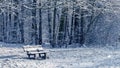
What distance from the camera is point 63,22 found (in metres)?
22.2

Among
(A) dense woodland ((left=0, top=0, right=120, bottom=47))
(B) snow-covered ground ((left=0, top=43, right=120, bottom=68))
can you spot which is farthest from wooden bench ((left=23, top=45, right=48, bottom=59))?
(A) dense woodland ((left=0, top=0, right=120, bottom=47))

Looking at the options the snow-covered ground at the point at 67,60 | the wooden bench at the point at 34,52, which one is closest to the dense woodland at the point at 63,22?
the snow-covered ground at the point at 67,60

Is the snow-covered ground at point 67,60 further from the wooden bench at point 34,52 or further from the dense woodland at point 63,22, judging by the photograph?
the dense woodland at point 63,22

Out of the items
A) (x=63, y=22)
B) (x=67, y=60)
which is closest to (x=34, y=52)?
(x=67, y=60)

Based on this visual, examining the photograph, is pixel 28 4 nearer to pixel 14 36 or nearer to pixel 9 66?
pixel 14 36

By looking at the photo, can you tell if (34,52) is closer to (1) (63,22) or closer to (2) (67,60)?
(2) (67,60)

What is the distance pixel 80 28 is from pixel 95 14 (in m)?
1.89

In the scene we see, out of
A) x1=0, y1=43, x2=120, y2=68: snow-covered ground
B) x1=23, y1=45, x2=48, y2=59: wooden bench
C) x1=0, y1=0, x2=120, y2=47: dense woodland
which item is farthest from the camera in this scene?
x1=0, y1=0, x2=120, y2=47: dense woodland

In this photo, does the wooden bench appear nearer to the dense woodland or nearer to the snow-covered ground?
the snow-covered ground

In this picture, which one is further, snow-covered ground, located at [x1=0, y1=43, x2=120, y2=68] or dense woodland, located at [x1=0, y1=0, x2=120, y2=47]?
dense woodland, located at [x1=0, y1=0, x2=120, y2=47]

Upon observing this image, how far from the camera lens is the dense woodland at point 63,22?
69.4 ft

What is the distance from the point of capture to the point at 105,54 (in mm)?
15508

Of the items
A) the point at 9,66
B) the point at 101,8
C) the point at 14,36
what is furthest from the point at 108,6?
the point at 9,66

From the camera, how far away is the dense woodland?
69.4 feet
